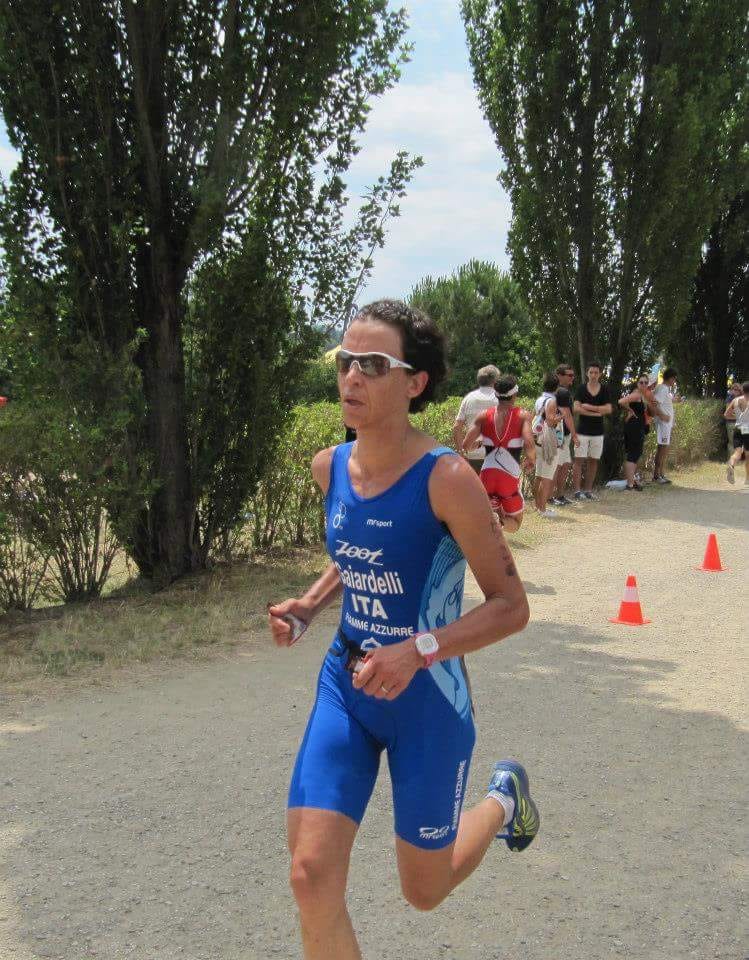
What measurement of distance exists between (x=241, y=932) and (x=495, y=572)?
1.64 metres

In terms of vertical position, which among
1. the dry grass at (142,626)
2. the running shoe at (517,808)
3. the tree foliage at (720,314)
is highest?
the tree foliage at (720,314)

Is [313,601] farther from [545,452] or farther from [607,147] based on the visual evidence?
[607,147]

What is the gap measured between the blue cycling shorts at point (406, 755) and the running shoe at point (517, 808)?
735mm

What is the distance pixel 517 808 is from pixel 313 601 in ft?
3.75

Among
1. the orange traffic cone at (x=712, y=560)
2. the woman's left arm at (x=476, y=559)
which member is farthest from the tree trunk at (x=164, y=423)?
the woman's left arm at (x=476, y=559)

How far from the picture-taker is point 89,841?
4109 millimetres

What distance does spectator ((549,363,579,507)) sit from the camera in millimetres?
14234

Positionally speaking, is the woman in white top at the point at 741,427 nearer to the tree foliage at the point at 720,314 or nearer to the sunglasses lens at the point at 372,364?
the tree foliage at the point at 720,314

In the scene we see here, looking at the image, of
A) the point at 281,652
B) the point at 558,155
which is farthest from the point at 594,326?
the point at 281,652

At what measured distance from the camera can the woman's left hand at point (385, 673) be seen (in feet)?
8.29

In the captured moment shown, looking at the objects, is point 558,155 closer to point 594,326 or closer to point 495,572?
point 594,326

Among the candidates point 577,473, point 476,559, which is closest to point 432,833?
→ point 476,559

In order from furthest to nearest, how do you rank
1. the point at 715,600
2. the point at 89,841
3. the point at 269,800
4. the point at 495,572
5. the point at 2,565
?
1. the point at 715,600
2. the point at 2,565
3. the point at 269,800
4. the point at 89,841
5. the point at 495,572

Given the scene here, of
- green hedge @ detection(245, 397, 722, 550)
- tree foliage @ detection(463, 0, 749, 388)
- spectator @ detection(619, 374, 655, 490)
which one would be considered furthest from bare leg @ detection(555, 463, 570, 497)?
green hedge @ detection(245, 397, 722, 550)
